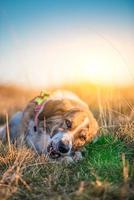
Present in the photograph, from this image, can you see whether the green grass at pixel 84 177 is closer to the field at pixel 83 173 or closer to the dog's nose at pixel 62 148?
the field at pixel 83 173

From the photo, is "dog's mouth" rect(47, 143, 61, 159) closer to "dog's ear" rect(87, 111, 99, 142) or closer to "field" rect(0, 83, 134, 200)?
"field" rect(0, 83, 134, 200)

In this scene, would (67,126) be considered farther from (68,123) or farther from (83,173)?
(83,173)

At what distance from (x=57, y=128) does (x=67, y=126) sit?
0.47ft

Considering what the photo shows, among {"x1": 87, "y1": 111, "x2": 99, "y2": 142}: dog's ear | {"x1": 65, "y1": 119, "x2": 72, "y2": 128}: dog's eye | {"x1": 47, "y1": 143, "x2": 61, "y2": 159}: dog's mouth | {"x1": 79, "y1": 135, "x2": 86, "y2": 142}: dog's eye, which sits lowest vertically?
{"x1": 47, "y1": 143, "x2": 61, "y2": 159}: dog's mouth

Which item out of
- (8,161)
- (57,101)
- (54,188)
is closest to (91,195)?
(54,188)

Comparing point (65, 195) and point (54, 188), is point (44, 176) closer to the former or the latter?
point (54, 188)

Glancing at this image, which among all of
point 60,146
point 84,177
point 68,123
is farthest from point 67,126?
point 84,177

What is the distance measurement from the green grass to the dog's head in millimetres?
524

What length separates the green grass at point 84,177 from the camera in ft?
9.81

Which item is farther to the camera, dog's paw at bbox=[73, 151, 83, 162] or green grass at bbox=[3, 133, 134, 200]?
dog's paw at bbox=[73, 151, 83, 162]

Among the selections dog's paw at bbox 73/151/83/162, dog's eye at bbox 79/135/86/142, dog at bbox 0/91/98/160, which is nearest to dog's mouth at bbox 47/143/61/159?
dog at bbox 0/91/98/160

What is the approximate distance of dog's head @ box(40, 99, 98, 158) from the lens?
196 inches

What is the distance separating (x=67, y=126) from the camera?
555cm

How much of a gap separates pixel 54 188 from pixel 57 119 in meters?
2.40
